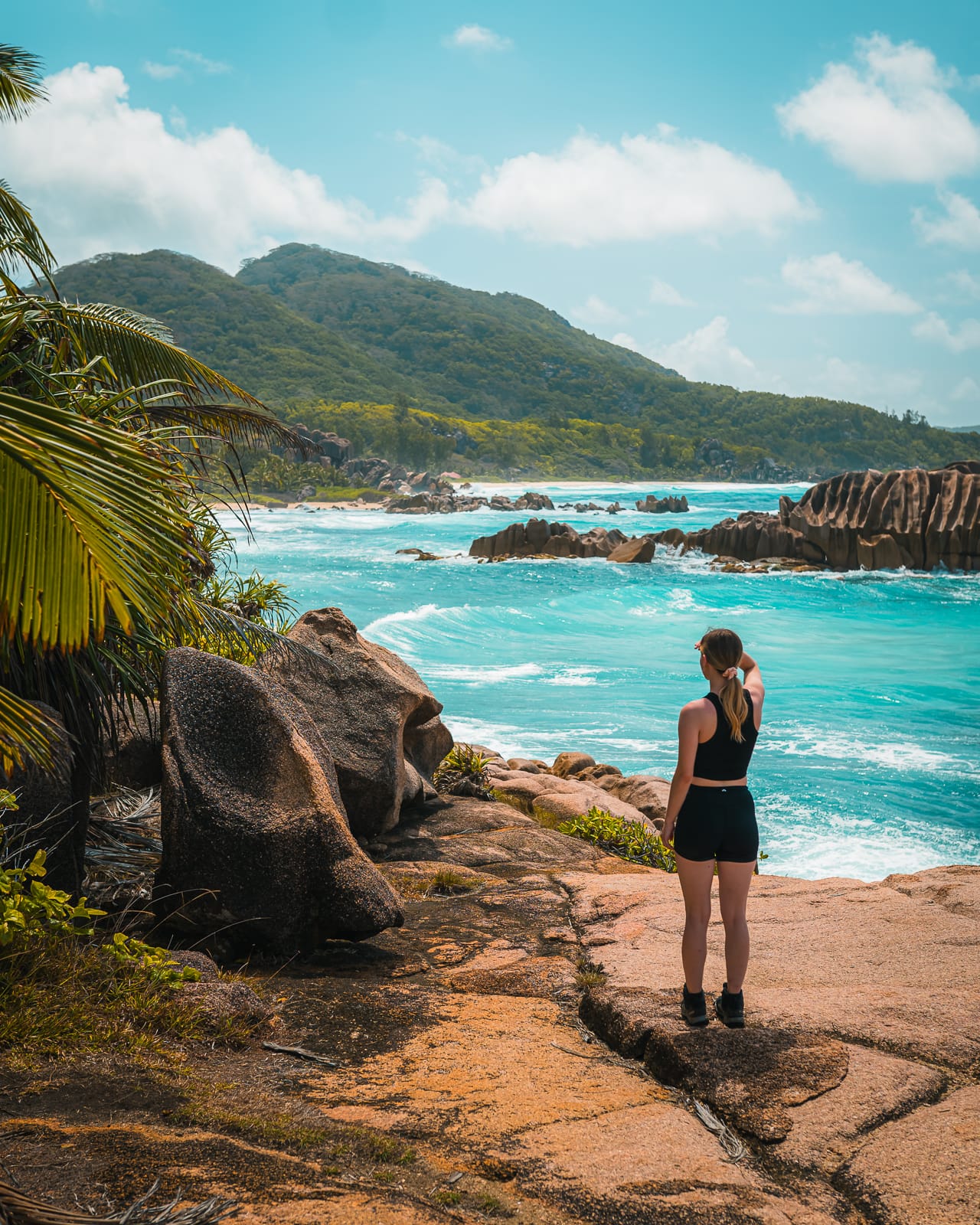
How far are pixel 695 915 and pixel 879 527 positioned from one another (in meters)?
41.9

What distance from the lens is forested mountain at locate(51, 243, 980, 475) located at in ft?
469

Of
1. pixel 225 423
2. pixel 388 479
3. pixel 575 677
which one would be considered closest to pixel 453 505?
pixel 388 479

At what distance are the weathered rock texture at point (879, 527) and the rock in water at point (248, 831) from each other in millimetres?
40423

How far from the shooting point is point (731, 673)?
4031mm

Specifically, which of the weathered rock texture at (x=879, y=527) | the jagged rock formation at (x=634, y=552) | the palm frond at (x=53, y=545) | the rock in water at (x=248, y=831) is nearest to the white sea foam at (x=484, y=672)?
the rock in water at (x=248, y=831)

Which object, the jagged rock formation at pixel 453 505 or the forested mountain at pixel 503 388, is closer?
the jagged rock formation at pixel 453 505

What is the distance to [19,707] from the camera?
2811mm

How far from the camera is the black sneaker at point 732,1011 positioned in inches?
153

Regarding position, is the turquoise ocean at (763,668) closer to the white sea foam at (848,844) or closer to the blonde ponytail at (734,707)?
the white sea foam at (848,844)

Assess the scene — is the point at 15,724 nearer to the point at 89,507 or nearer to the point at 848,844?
the point at 89,507

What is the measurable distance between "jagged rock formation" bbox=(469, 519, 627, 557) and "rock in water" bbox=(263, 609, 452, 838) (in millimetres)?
40008

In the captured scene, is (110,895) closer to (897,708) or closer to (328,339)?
(897,708)

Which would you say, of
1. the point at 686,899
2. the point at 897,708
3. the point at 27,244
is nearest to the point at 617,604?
the point at 897,708

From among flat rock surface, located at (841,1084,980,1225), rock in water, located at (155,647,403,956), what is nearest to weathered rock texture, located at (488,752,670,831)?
rock in water, located at (155,647,403,956)
